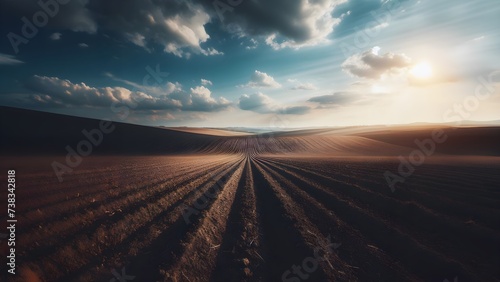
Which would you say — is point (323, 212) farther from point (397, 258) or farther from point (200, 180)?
point (200, 180)

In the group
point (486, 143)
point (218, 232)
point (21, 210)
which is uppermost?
point (486, 143)

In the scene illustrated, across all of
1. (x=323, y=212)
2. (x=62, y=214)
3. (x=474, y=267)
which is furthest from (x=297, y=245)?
(x=62, y=214)

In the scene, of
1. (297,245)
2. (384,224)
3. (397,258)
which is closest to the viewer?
(397,258)

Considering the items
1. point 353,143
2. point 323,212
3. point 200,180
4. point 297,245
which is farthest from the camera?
point 353,143

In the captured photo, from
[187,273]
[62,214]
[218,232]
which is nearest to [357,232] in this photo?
[218,232]

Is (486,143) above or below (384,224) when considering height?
above

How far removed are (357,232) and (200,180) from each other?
10.5m

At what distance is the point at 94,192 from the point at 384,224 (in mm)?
12339

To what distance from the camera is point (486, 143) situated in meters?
47.2

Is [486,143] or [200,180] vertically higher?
[486,143]

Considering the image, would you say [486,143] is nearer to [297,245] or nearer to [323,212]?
[323,212]

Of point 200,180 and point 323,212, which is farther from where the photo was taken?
point 200,180

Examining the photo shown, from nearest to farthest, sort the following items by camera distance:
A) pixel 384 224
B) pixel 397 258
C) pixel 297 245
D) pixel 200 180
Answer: pixel 397 258, pixel 297 245, pixel 384 224, pixel 200 180

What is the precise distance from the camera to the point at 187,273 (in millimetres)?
4973
